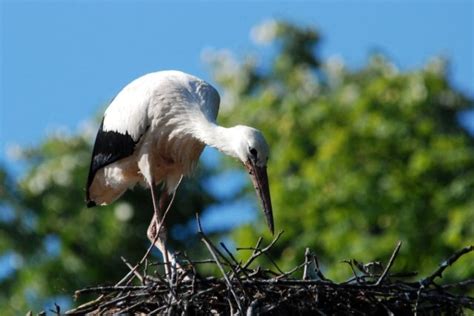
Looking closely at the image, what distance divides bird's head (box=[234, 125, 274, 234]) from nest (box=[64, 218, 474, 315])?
0.92m

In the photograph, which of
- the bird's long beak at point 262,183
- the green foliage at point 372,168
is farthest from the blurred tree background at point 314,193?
the bird's long beak at point 262,183

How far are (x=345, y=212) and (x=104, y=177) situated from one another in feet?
26.5

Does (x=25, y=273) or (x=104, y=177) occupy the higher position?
(x=25, y=273)

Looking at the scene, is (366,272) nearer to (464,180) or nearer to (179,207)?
(464,180)

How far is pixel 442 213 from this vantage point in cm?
1984

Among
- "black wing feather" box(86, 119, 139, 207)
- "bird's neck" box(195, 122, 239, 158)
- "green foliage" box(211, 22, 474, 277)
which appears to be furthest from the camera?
"green foliage" box(211, 22, 474, 277)

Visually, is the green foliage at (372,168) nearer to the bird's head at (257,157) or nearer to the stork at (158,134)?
the stork at (158,134)

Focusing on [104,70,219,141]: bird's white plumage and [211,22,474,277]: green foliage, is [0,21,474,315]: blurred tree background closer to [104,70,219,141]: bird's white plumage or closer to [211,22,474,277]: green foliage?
[211,22,474,277]: green foliage

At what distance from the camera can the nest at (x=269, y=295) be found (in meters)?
9.14

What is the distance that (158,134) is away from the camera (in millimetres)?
11320

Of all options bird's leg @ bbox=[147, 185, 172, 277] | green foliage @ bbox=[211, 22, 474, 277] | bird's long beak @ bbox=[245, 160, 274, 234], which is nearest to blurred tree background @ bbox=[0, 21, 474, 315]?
green foliage @ bbox=[211, 22, 474, 277]

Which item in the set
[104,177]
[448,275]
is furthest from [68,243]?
[104,177]

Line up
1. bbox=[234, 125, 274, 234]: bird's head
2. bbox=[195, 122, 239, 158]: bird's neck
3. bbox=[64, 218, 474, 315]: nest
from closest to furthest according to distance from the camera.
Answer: bbox=[64, 218, 474, 315]: nest → bbox=[234, 125, 274, 234]: bird's head → bbox=[195, 122, 239, 158]: bird's neck

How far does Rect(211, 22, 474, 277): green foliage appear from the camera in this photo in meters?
18.8
